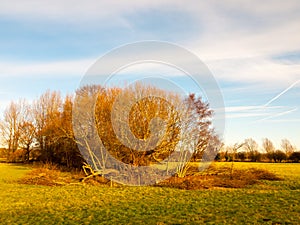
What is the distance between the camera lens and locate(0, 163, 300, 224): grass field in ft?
30.8

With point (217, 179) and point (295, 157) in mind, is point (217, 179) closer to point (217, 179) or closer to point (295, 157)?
point (217, 179)

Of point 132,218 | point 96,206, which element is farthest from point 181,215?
point 96,206

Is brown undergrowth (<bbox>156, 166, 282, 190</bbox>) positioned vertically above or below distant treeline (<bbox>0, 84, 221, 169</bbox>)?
below

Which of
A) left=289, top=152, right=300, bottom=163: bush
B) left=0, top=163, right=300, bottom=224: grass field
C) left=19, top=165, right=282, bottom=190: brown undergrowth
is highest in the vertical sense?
left=289, top=152, right=300, bottom=163: bush

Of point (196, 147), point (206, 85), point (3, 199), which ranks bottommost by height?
point (3, 199)

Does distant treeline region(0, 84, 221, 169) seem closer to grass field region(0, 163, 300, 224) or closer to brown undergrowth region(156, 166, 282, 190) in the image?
brown undergrowth region(156, 166, 282, 190)

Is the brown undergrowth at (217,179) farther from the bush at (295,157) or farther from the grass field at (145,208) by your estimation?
the bush at (295,157)

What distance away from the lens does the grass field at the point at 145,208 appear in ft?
30.8

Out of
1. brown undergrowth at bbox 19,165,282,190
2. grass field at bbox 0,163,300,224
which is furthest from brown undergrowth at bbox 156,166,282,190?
grass field at bbox 0,163,300,224

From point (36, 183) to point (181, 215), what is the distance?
499 inches

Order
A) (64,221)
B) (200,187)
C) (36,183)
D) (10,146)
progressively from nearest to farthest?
(64,221)
(200,187)
(36,183)
(10,146)

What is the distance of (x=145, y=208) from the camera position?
37.3 feet

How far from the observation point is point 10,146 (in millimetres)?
53719

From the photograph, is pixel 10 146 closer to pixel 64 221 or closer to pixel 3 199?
pixel 3 199
